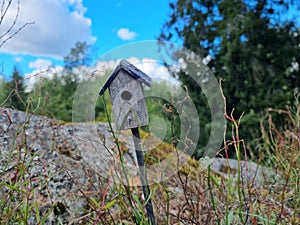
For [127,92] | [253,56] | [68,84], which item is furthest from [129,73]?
[68,84]

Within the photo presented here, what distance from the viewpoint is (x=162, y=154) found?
9.93 feet

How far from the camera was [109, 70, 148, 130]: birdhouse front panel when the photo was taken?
1.55 m

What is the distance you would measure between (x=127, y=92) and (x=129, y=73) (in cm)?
10

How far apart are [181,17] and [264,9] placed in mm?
2200

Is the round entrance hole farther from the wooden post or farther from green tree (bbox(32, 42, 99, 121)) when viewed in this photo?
green tree (bbox(32, 42, 99, 121))

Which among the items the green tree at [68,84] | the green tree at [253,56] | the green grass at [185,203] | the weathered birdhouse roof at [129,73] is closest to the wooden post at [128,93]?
the weathered birdhouse roof at [129,73]

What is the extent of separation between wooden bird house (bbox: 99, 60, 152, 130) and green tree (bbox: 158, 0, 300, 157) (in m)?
5.87

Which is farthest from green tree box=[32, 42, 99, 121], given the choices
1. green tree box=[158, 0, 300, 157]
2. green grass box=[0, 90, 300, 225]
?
green grass box=[0, 90, 300, 225]

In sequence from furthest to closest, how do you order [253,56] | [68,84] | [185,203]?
[68,84], [253,56], [185,203]

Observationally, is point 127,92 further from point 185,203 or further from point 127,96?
point 185,203

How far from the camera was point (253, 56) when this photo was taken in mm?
7703

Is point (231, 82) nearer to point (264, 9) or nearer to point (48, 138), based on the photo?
point (264, 9)

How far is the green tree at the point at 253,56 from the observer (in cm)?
757

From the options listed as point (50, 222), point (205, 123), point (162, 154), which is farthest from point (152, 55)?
point (205, 123)
